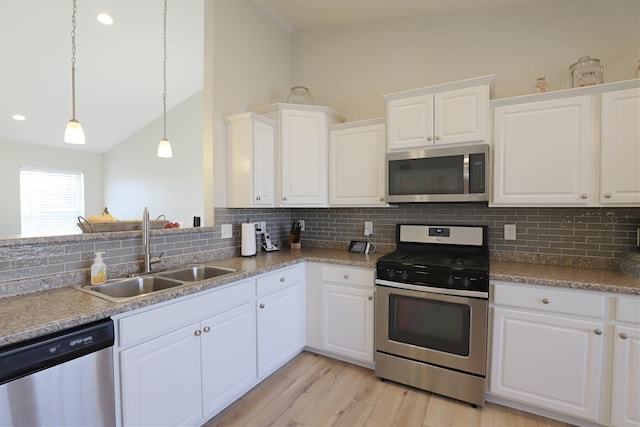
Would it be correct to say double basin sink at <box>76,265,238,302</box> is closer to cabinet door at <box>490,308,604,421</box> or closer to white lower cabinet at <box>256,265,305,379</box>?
white lower cabinet at <box>256,265,305,379</box>

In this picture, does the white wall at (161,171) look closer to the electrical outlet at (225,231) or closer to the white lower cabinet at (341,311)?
the electrical outlet at (225,231)

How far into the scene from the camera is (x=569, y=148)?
1944 millimetres

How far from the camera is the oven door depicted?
1.95 m

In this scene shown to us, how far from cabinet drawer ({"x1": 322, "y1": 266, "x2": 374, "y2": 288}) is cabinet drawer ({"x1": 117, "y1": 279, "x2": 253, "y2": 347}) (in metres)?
0.71

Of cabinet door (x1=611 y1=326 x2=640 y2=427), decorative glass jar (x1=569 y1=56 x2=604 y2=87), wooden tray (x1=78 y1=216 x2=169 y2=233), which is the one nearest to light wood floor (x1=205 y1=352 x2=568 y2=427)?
cabinet door (x1=611 y1=326 x2=640 y2=427)

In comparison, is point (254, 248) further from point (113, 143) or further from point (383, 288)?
point (113, 143)

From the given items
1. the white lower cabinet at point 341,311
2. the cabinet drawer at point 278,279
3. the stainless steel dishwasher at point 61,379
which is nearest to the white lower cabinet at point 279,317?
the cabinet drawer at point 278,279

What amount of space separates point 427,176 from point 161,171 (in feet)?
17.3

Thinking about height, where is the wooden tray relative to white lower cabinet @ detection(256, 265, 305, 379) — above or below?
above

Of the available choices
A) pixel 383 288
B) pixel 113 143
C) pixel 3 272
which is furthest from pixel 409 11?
pixel 113 143

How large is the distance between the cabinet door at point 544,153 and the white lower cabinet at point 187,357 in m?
1.94

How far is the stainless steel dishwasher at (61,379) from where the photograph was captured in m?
1.03

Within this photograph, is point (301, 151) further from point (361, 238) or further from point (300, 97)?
point (361, 238)

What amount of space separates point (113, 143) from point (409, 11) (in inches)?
255
